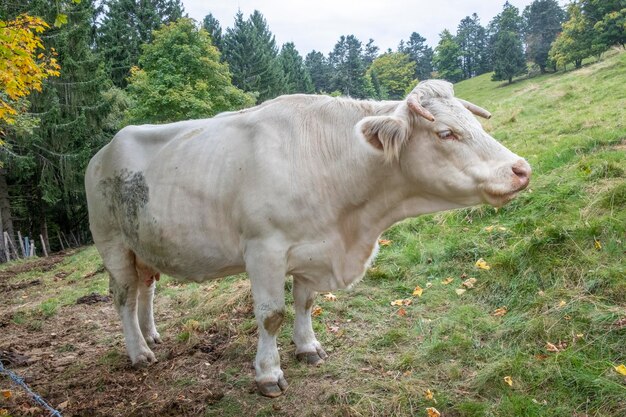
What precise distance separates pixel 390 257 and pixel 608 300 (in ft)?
8.66

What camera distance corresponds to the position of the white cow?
10.5 feet

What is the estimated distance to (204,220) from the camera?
3.76 metres

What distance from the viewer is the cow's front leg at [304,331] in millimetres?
4184

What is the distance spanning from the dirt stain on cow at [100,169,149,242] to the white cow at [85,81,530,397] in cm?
1

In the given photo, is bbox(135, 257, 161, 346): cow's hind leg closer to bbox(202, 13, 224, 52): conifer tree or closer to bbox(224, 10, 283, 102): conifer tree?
bbox(224, 10, 283, 102): conifer tree

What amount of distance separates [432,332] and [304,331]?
1.15m

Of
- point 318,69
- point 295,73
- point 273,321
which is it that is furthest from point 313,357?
point 318,69

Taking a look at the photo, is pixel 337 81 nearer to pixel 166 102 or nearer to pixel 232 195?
pixel 166 102

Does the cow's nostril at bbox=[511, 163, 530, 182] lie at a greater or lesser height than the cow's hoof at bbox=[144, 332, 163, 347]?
greater

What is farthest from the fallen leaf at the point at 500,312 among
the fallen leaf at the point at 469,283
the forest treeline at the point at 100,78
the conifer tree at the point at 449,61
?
the conifer tree at the point at 449,61

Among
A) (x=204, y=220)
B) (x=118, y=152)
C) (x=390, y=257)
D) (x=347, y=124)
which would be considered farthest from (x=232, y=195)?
(x=390, y=257)

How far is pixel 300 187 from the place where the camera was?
11.2 ft

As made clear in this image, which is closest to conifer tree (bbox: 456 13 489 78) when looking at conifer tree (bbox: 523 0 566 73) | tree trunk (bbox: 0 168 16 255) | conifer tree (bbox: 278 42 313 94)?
conifer tree (bbox: 523 0 566 73)

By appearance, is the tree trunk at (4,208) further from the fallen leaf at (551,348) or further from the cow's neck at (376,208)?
the fallen leaf at (551,348)
